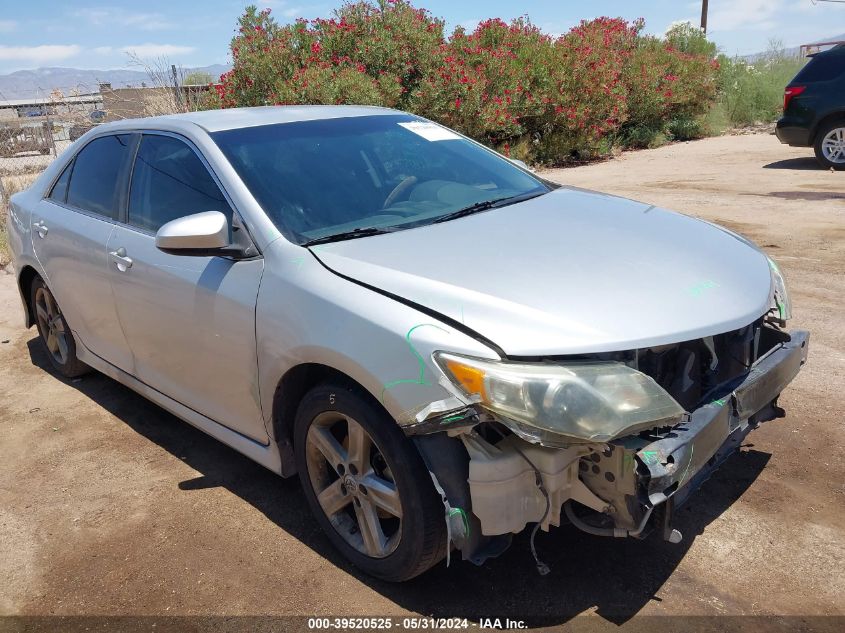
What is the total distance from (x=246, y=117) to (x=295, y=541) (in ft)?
6.84

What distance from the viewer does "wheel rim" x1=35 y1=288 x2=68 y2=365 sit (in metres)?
5.02

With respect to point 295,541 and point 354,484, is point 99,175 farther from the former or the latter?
point 354,484

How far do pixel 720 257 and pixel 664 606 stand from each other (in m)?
1.38

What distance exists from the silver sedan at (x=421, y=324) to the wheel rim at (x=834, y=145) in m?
9.46

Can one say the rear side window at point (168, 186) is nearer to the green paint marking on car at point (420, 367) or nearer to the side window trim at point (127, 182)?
the side window trim at point (127, 182)

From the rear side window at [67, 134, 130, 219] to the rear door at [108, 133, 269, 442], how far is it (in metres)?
0.20

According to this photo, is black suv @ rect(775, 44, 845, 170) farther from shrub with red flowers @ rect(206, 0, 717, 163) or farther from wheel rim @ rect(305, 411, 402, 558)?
wheel rim @ rect(305, 411, 402, 558)

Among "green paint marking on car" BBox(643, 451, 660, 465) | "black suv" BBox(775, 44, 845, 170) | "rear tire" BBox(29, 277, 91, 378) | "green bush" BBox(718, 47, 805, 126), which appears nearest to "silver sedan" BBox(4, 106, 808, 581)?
"green paint marking on car" BBox(643, 451, 660, 465)

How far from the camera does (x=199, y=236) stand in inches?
119

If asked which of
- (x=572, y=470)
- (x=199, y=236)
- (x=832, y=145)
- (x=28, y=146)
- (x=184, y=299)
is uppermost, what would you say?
(x=28, y=146)

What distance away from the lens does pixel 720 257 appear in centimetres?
309

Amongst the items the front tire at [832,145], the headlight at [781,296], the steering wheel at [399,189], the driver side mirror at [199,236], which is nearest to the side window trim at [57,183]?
the driver side mirror at [199,236]

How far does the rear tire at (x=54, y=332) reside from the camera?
4.99 meters

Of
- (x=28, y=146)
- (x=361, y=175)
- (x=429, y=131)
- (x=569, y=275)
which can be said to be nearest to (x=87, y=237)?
(x=361, y=175)
